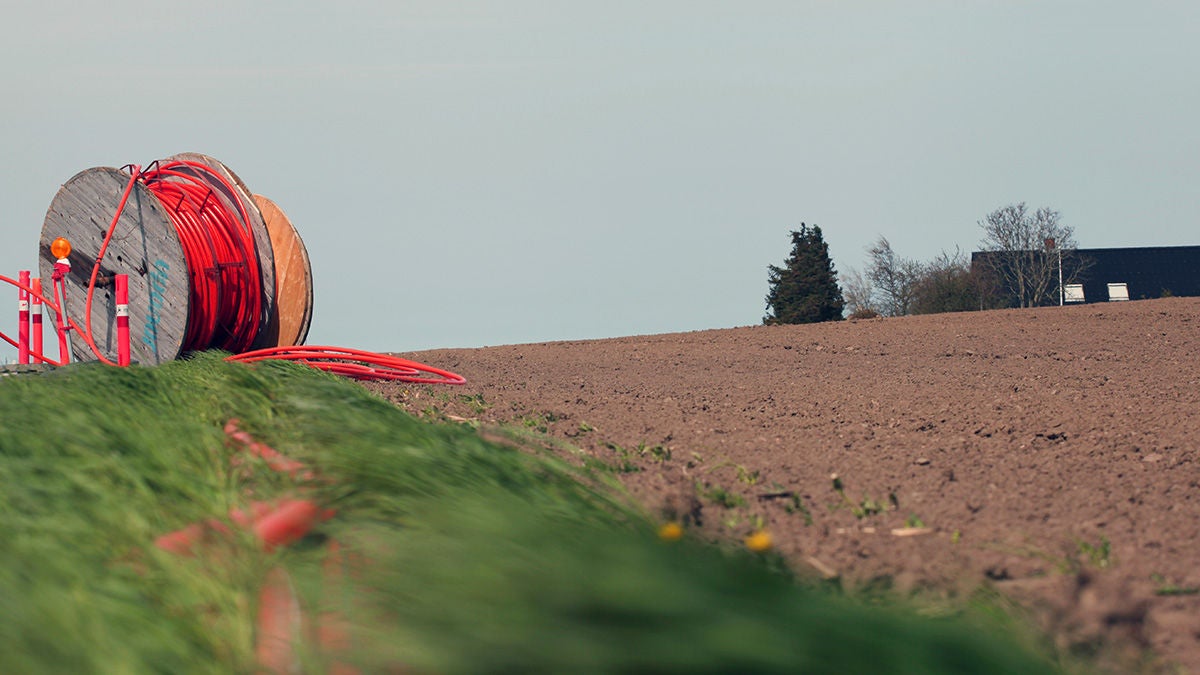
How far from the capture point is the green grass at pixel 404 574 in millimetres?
1574

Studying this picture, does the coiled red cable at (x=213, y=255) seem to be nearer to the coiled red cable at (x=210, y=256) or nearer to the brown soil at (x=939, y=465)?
the coiled red cable at (x=210, y=256)

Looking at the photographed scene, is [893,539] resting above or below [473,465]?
below

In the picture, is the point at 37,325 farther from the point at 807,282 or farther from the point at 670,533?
the point at 807,282

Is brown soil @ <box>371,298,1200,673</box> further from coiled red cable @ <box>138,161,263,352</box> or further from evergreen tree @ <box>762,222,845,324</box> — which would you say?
evergreen tree @ <box>762,222,845,324</box>

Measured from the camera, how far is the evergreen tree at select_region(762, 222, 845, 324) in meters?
30.7

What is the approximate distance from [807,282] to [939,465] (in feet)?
88.7

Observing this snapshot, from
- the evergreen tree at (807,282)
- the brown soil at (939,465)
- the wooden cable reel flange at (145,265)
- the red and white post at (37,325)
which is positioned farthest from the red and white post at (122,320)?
the evergreen tree at (807,282)

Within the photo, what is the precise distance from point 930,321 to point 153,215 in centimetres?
1271

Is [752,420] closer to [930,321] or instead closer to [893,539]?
[893,539]

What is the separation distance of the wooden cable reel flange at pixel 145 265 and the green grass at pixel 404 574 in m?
7.30

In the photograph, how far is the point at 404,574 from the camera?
1.96 meters

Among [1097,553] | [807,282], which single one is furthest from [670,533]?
[807,282]

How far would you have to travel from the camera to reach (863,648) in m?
1.62

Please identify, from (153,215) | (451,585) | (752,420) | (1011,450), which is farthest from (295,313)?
(451,585)
